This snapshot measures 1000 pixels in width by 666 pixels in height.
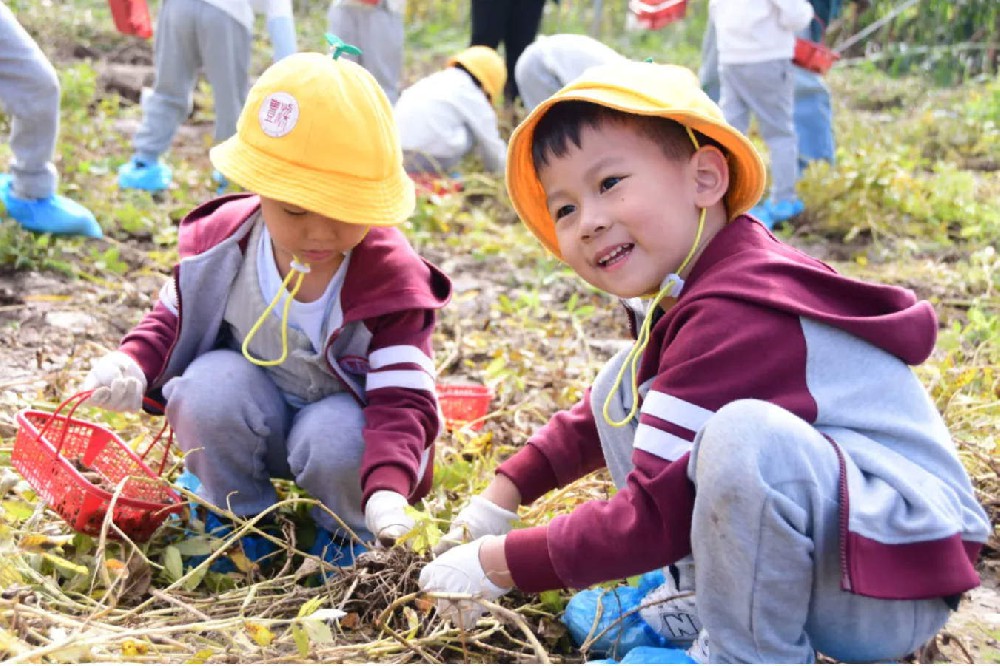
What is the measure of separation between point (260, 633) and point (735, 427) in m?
0.79

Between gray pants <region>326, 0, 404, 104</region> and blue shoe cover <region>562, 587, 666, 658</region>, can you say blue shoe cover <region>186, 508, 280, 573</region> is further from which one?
gray pants <region>326, 0, 404, 104</region>

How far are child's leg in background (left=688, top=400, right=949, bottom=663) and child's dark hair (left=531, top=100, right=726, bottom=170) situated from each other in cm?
48

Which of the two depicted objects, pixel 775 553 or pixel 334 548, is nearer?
pixel 775 553

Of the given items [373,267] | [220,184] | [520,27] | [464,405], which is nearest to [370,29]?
[220,184]


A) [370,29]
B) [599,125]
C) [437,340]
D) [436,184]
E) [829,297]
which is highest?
[599,125]

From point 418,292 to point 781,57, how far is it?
3180 mm

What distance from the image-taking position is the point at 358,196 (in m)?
2.02

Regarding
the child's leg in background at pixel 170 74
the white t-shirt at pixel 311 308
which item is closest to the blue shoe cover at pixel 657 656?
the white t-shirt at pixel 311 308

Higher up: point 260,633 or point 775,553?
point 775,553

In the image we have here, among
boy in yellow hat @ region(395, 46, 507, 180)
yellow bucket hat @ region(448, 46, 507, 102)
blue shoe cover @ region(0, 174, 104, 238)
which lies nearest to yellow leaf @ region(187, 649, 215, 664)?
blue shoe cover @ region(0, 174, 104, 238)

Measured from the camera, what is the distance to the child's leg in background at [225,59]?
4.55 metres

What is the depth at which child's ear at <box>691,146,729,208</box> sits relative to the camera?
172cm

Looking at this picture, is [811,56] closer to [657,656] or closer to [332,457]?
[332,457]

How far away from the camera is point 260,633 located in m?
1.66
